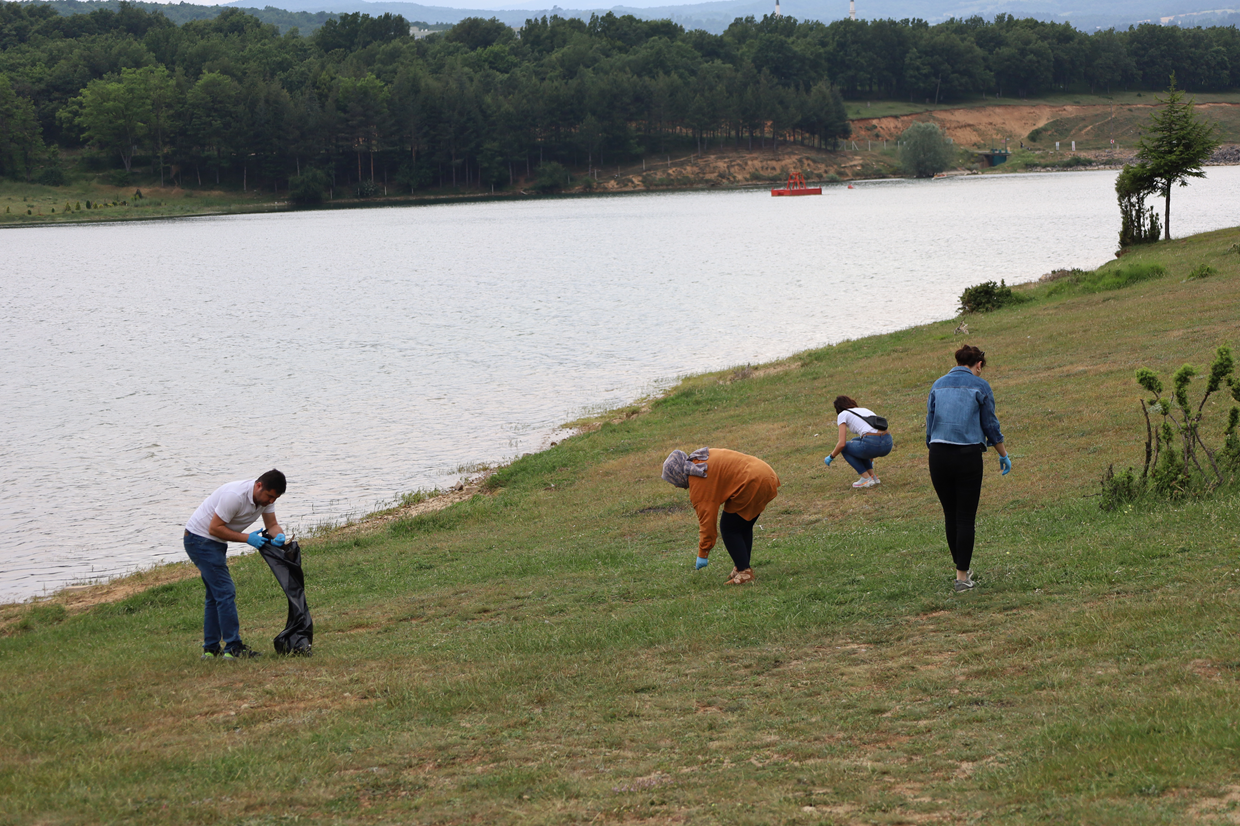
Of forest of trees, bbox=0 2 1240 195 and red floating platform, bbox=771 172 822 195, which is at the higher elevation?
forest of trees, bbox=0 2 1240 195

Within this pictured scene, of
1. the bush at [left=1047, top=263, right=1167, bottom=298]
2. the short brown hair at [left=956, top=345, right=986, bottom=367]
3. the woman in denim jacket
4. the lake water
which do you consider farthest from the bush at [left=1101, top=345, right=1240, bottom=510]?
the bush at [left=1047, top=263, right=1167, bottom=298]

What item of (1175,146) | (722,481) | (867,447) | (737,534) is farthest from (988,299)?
(722,481)

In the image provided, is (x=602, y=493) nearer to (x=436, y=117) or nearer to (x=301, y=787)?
(x=301, y=787)

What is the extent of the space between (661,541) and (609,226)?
89655 mm

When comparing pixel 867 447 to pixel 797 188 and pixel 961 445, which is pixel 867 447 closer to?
pixel 961 445

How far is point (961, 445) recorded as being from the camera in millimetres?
10180

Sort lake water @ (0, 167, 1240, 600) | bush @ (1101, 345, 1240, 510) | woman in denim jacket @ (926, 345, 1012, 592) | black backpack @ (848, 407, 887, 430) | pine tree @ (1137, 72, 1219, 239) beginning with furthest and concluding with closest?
pine tree @ (1137, 72, 1219, 239) → lake water @ (0, 167, 1240, 600) → black backpack @ (848, 407, 887, 430) → bush @ (1101, 345, 1240, 510) → woman in denim jacket @ (926, 345, 1012, 592)

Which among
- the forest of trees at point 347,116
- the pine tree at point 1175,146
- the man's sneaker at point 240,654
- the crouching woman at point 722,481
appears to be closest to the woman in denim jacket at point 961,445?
the crouching woman at point 722,481

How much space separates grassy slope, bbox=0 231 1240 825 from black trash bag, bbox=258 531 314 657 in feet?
1.30

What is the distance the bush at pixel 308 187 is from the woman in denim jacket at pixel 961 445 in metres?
151

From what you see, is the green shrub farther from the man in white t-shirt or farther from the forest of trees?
the forest of trees

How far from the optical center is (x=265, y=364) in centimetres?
4069

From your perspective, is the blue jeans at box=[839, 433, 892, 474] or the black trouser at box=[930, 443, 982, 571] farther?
the blue jeans at box=[839, 433, 892, 474]

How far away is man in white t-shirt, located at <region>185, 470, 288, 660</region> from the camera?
10.5 metres
